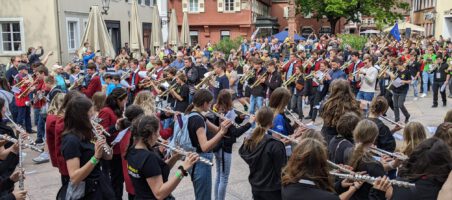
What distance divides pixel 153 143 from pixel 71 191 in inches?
36.3

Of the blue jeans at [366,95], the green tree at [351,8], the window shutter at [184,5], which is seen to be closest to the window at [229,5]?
the window shutter at [184,5]

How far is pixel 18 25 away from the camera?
20.0 metres

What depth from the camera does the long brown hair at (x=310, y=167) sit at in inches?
133

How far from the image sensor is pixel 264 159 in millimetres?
4480

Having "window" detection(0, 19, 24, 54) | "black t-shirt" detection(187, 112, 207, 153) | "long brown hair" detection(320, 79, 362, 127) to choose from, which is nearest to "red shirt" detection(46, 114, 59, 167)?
"black t-shirt" detection(187, 112, 207, 153)

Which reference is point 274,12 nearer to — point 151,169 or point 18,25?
point 18,25

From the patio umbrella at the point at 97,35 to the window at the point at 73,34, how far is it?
5276 mm

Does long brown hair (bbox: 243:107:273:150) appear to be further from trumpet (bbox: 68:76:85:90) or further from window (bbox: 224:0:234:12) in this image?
window (bbox: 224:0:234:12)

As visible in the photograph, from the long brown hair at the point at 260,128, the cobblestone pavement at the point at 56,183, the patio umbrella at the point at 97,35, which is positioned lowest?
the cobblestone pavement at the point at 56,183

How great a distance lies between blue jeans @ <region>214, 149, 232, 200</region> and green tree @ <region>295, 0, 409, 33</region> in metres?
38.1

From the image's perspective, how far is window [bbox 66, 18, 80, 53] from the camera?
68.5 ft

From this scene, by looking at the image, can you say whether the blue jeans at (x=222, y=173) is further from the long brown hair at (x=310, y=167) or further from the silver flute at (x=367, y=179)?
the long brown hair at (x=310, y=167)

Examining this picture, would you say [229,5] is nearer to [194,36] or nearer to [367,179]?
[194,36]

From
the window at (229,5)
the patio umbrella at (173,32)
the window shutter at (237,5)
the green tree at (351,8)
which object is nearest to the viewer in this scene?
the patio umbrella at (173,32)
